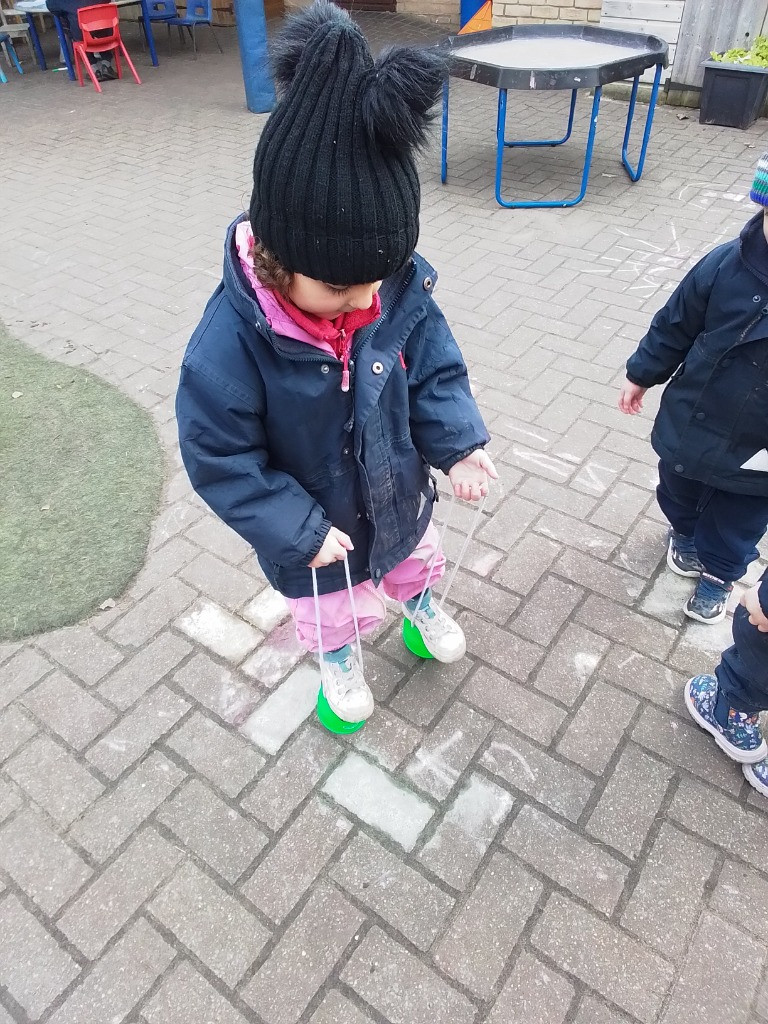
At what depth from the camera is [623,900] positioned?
A: 1766mm

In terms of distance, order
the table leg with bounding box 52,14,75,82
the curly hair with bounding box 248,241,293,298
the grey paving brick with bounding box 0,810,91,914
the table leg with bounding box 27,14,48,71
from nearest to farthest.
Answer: the curly hair with bounding box 248,241,293,298, the grey paving brick with bounding box 0,810,91,914, the table leg with bounding box 52,14,75,82, the table leg with bounding box 27,14,48,71

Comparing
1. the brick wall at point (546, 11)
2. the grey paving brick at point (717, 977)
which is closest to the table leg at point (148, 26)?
the brick wall at point (546, 11)

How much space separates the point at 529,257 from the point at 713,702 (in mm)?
3374

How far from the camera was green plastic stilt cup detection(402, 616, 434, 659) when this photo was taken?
2.29m

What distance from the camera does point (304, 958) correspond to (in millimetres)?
→ 1698

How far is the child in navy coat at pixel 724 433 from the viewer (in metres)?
1.78

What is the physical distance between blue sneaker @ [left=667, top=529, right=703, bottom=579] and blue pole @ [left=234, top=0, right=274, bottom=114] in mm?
5887

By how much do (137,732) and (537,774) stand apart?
118 cm

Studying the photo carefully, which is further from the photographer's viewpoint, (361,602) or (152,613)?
(152,613)

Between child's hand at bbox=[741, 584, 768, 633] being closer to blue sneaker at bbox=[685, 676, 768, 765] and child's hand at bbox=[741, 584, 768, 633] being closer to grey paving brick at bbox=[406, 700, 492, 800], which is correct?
blue sneaker at bbox=[685, 676, 768, 765]

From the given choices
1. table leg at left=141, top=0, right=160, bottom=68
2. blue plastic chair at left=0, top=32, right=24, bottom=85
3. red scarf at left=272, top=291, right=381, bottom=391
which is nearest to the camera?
red scarf at left=272, top=291, right=381, bottom=391

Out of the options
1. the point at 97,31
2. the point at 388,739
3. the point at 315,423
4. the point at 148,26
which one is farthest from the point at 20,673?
the point at 148,26

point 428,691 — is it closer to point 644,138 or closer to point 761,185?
point 761,185

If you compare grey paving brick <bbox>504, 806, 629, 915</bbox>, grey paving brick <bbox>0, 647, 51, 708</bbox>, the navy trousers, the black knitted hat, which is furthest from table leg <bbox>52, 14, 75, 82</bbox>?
grey paving brick <bbox>504, 806, 629, 915</bbox>
